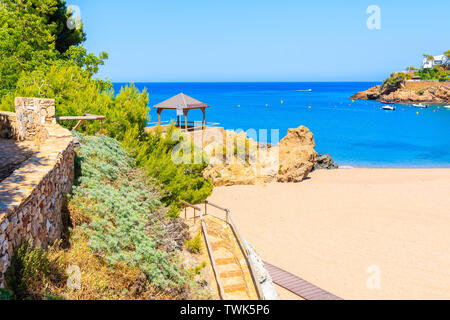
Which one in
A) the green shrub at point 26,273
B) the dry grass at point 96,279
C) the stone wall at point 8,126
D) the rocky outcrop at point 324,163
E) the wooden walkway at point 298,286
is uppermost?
the stone wall at point 8,126

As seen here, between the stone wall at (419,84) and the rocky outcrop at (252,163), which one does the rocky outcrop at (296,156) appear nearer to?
the rocky outcrop at (252,163)

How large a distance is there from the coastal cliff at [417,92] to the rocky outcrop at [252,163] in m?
91.6

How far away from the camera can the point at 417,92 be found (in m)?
105

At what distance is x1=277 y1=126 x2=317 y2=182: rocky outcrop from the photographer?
2564 cm

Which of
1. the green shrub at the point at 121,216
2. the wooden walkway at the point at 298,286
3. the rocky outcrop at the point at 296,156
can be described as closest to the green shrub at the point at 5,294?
the green shrub at the point at 121,216

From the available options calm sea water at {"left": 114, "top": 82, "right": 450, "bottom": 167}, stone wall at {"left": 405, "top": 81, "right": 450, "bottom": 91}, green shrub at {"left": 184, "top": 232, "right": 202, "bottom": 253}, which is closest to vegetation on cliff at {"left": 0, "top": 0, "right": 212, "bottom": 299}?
green shrub at {"left": 184, "top": 232, "right": 202, "bottom": 253}

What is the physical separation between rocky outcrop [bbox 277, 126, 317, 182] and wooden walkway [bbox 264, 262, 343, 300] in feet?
43.4

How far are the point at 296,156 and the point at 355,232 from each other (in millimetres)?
10032

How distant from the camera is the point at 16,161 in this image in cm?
781

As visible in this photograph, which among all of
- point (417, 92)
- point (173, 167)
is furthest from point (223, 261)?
point (417, 92)

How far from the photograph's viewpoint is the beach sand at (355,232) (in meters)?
12.8

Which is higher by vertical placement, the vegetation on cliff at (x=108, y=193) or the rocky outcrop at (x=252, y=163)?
the vegetation on cliff at (x=108, y=193)

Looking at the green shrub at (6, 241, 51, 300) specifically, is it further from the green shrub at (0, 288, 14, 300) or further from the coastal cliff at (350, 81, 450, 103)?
the coastal cliff at (350, 81, 450, 103)

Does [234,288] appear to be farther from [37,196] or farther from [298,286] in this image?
[37,196]
